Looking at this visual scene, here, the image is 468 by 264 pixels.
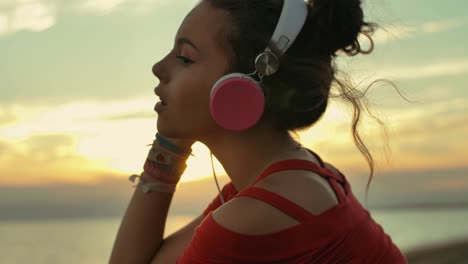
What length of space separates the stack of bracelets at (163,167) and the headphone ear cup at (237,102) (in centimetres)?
63

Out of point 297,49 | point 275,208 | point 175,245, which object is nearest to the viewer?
point 275,208

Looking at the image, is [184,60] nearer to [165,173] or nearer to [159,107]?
[159,107]

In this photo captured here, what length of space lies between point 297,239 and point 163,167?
2.78ft

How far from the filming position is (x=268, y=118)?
1980 mm

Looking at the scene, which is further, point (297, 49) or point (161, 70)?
point (161, 70)

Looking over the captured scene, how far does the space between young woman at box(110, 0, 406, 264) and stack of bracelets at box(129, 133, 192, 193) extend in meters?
0.39

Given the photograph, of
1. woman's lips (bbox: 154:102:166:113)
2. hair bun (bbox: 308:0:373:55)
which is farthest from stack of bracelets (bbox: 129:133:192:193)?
hair bun (bbox: 308:0:373:55)

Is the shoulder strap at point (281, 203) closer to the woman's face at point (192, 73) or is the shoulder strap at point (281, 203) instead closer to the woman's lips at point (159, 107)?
the woman's face at point (192, 73)

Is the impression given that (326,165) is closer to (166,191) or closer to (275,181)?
(275,181)

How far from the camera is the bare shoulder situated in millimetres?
1754

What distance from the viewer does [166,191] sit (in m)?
2.54

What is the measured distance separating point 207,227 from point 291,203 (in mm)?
215

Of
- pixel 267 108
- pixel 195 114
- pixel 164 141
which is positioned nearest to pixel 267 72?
pixel 267 108

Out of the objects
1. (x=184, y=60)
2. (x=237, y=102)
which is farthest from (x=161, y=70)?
(x=237, y=102)
